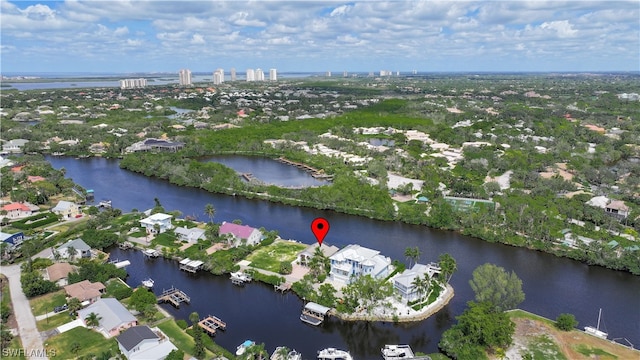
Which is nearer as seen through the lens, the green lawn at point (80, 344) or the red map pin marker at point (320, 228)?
the green lawn at point (80, 344)

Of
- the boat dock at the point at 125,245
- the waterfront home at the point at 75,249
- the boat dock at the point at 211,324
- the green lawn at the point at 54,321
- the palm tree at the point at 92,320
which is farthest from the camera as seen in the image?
the boat dock at the point at 125,245

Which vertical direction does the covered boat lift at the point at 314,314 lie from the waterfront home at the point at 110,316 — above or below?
below

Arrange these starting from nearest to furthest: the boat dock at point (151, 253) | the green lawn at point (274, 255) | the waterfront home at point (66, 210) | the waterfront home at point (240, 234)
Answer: the green lawn at point (274, 255)
the boat dock at point (151, 253)
the waterfront home at point (240, 234)
the waterfront home at point (66, 210)

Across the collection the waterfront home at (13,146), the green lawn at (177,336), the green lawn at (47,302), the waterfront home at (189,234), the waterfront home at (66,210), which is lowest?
the green lawn at (177,336)

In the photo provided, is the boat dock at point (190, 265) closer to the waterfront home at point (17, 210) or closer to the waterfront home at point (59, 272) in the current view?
the waterfront home at point (59, 272)

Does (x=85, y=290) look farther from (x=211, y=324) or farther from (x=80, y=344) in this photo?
(x=211, y=324)

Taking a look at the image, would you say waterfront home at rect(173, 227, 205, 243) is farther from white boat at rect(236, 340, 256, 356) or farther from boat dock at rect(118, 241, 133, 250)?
white boat at rect(236, 340, 256, 356)

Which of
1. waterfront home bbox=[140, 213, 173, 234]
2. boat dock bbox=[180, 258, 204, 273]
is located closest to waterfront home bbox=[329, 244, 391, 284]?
boat dock bbox=[180, 258, 204, 273]

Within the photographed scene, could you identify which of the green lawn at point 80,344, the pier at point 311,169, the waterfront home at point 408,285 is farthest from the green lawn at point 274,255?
the pier at point 311,169
